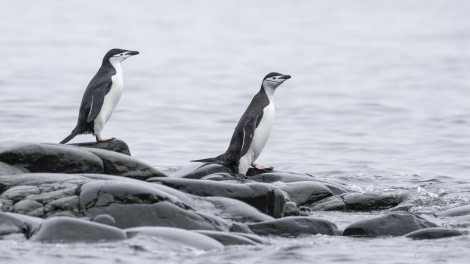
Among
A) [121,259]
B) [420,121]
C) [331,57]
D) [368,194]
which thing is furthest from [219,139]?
[331,57]

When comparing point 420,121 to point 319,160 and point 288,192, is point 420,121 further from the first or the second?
point 288,192

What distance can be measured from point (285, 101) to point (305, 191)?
16646 mm

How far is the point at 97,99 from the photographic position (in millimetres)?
14570

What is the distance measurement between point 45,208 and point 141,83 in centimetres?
2321

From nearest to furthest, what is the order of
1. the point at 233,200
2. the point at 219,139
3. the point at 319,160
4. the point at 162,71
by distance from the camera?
the point at 233,200 → the point at 319,160 → the point at 219,139 → the point at 162,71

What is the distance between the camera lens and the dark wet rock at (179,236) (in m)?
9.48

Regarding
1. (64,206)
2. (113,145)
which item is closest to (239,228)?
(64,206)

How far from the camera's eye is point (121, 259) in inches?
358

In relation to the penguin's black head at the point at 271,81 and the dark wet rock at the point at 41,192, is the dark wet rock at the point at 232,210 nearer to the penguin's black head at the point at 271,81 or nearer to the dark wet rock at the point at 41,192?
the dark wet rock at the point at 41,192

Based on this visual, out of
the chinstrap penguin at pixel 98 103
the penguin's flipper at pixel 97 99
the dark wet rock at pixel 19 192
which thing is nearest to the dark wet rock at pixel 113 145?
the chinstrap penguin at pixel 98 103

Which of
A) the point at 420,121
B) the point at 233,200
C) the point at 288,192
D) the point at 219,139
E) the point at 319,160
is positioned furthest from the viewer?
the point at 420,121

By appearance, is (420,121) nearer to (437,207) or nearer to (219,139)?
(219,139)

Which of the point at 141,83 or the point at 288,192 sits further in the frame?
the point at 141,83

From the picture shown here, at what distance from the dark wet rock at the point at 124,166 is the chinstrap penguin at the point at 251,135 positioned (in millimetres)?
2352
